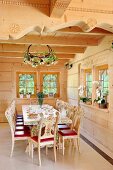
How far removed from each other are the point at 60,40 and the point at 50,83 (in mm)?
4002

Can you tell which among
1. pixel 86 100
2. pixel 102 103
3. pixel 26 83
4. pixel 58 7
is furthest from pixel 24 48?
pixel 58 7

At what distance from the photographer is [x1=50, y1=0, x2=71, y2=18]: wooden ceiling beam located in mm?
2252

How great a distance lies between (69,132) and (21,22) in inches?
121

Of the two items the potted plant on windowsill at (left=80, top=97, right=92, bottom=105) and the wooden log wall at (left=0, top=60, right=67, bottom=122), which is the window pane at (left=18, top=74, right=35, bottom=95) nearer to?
the wooden log wall at (left=0, top=60, right=67, bottom=122)

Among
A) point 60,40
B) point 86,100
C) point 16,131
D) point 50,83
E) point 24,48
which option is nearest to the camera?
point 16,131

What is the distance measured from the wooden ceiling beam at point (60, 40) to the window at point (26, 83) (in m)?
3.92

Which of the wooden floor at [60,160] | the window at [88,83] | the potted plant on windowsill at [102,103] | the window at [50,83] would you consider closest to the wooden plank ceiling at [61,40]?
the window at [88,83]

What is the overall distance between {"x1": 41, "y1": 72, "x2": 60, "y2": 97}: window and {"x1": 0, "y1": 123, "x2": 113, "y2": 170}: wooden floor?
3.96 m

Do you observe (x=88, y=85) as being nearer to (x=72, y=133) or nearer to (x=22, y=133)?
(x=72, y=133)

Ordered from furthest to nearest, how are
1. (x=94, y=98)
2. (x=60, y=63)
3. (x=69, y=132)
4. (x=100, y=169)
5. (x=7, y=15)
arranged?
(x=60, y=63)
(x=94, y=98)
(x=69, y=132)
(x=100, y=169)
(x=7, y=15)

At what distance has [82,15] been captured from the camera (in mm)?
2584

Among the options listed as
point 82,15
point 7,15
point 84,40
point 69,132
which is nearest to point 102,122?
point 69,132

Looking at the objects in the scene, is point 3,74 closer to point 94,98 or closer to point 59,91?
point 59,91

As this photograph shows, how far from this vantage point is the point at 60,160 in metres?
4.34
